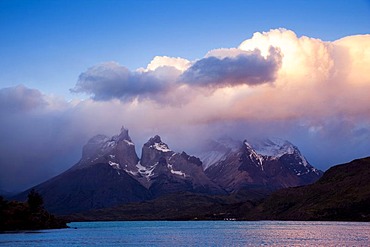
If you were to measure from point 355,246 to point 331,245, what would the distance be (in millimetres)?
10634

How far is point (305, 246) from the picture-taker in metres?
→ 198

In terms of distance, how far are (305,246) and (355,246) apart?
17552 mm

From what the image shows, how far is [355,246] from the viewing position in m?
190

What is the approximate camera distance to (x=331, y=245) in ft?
651

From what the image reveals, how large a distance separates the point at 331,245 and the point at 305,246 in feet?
30.1
